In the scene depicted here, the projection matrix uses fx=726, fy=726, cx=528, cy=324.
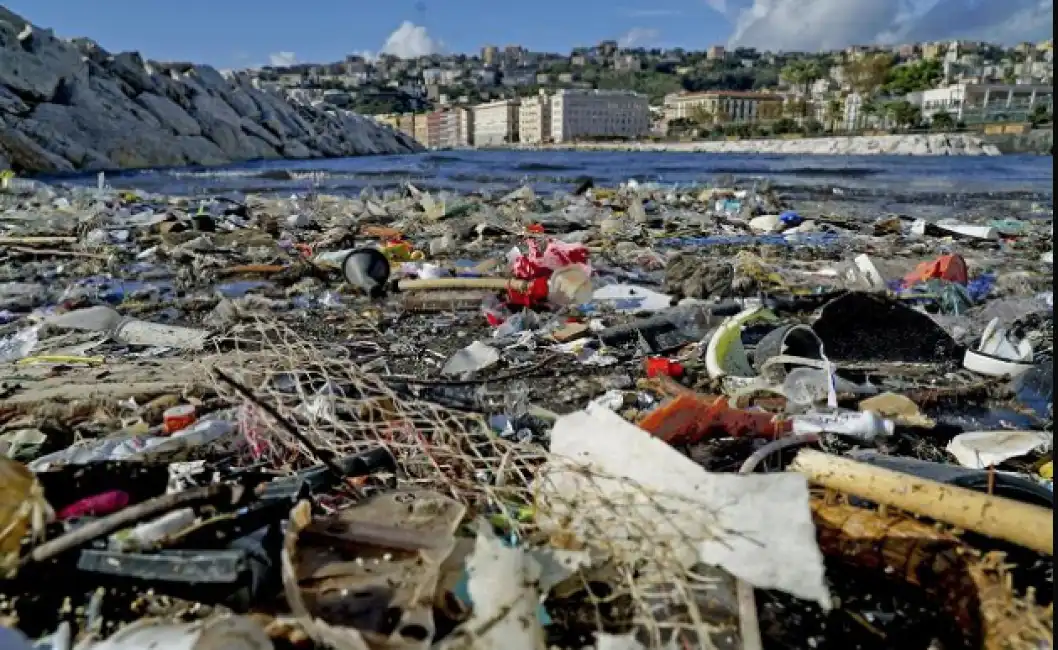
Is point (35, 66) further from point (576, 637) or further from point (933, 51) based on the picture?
point (933, 51)

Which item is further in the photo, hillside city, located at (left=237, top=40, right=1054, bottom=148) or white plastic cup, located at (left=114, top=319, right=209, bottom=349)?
hillside city, located at (left=237, top=40, right=1054, bottom=148)

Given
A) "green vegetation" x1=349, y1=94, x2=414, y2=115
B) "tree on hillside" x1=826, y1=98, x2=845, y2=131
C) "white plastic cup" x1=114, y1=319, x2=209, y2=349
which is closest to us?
"white plastic cup" x1=114, y1=319, x2=209, y2=349

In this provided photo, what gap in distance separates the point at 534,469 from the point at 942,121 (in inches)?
4040

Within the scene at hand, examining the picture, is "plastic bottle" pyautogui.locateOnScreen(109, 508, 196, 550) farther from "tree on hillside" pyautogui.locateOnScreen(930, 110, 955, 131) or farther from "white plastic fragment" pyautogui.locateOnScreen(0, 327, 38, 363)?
"tree on hillside" pyautogui.locateOnScreen(930, 110, 955, 131)

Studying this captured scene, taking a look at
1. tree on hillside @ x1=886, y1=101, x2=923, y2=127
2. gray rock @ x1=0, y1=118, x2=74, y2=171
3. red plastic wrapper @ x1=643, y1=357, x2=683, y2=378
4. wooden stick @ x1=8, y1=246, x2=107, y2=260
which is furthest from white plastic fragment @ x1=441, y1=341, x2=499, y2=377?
tree on hillside @ x1=886, y1=101, x2=923, y2=127

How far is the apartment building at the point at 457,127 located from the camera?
15650 centimetres

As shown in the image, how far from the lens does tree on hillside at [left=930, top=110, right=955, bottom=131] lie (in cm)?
8469

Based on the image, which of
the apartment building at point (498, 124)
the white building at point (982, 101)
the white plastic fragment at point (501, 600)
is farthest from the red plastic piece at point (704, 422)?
the apartment building at point (498, 124)

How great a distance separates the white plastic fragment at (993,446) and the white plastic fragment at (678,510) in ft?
4.58

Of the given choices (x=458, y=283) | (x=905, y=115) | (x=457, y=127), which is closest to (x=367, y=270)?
(x=458, y=283)

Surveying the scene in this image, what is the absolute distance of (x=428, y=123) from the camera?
511 feet

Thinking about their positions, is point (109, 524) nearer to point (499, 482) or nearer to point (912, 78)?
point (499, 482)

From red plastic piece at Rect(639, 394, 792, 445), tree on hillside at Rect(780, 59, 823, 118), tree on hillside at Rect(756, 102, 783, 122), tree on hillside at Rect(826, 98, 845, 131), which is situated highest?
tree on hillside at Rect(780, 59, 823, 118)

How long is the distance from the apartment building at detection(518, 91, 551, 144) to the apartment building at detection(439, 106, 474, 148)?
1394 cm
